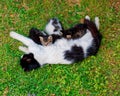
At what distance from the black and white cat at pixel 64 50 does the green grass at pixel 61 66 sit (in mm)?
137

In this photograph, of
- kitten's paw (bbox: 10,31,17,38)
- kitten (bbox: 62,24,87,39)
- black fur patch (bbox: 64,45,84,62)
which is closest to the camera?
black fur patch (bbox: 64,45,84,62)

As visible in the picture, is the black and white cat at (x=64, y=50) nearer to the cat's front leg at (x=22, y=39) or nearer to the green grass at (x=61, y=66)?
the cat's front leg at (x=22, y=39)

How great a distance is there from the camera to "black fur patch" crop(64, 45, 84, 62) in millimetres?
6258

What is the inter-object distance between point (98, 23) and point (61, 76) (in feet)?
3.15

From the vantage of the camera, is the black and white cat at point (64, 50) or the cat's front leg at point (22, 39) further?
the cat's front leg at point (22, 39)

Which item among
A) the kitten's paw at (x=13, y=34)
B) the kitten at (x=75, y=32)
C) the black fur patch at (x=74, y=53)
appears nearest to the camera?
the black fur patch at (x=74, y=53)

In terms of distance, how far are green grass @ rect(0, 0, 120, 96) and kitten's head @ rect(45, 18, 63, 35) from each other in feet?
0.43

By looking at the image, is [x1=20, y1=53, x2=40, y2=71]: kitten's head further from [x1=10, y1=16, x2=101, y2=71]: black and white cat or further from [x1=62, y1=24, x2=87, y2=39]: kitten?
[x1=62, y1=24, x2=87, y2=39]: kitten

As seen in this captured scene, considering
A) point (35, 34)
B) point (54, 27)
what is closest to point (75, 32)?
point (54, 27)

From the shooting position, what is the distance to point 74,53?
6254 mm

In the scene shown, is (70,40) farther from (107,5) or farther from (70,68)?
(107,5)

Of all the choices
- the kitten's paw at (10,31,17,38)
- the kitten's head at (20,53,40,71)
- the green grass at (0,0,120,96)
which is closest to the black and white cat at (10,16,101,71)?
the kitten's head at (20,53,40,71)

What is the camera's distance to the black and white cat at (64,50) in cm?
628

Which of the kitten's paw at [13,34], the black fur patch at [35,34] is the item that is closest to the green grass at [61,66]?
the kitten's paw at [13,34]
